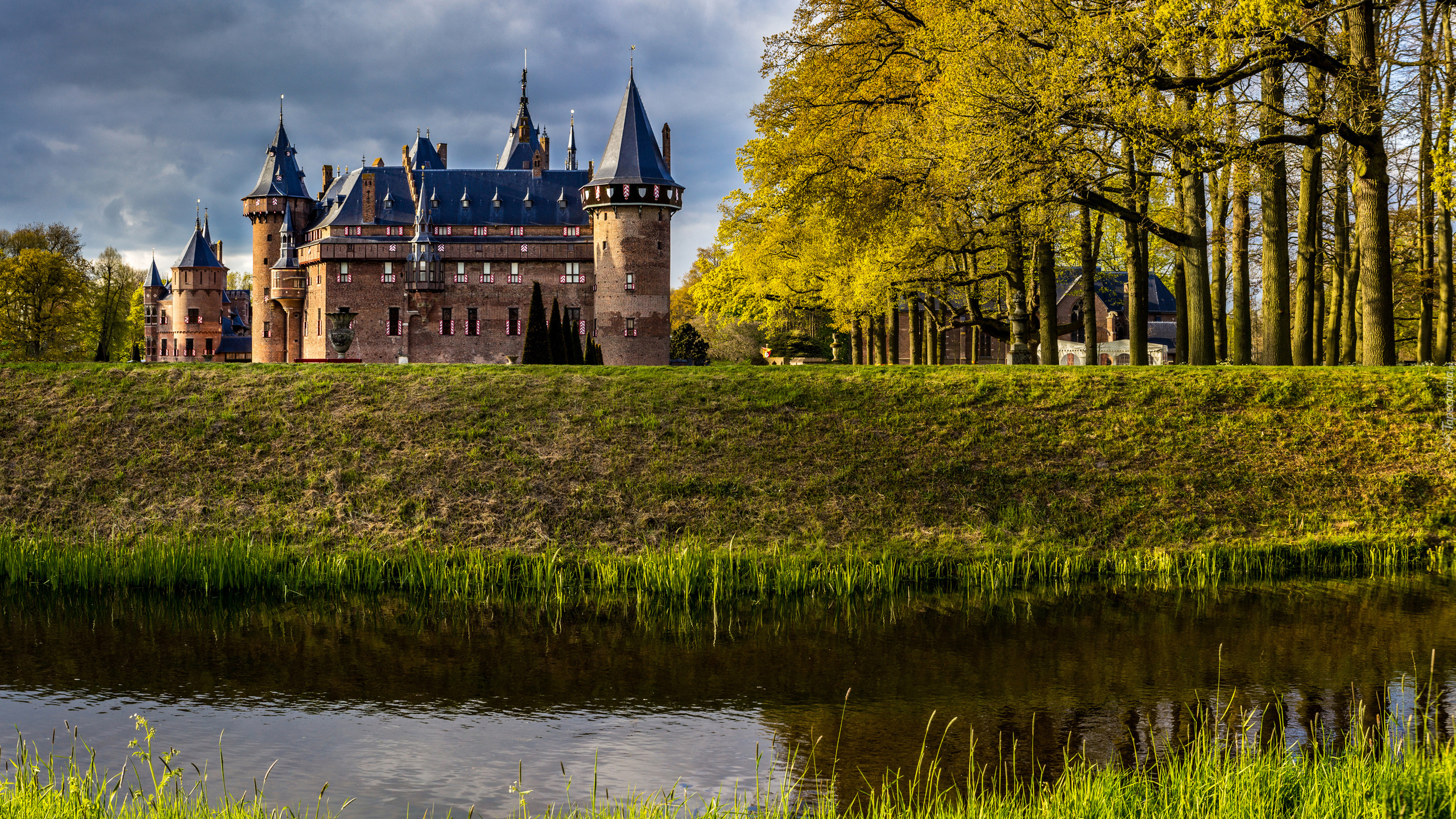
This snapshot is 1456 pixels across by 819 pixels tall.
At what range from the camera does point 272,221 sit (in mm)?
57688

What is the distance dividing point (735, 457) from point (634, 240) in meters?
33.2

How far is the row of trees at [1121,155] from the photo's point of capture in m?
14.1

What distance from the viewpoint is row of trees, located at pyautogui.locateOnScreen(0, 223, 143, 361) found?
47531mm

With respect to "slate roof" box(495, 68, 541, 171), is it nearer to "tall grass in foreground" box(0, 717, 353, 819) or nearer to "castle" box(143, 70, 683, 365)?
"castle" box(143, 70, 683, 365)

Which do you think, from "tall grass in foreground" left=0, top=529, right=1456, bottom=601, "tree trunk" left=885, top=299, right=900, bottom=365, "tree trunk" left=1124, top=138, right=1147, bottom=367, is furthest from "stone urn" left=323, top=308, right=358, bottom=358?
"tree trunk" left=1124, top=138, right=1147, bottom=367

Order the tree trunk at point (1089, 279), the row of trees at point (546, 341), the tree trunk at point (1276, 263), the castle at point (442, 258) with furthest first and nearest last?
the castle at point (442, 258) < the row of trees at point (546, 341) < the tree trunk at point (1089, 279) < the tree trunk at point (1276, 263)

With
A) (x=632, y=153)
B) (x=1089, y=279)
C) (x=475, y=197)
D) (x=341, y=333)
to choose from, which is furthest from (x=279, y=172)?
(x=1089, y=279)

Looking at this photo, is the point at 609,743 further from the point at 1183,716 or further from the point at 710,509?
the point at 710,509

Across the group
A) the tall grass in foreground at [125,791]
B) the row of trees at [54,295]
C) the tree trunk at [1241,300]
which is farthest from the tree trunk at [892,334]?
the row of trees at [54,295]

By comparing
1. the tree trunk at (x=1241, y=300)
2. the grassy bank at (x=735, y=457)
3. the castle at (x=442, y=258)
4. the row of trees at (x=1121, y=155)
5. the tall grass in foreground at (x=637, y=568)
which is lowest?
the tall grass in foreground at (x=637, y=568)

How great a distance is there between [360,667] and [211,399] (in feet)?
28.5

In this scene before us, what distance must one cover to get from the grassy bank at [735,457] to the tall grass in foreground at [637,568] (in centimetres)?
29

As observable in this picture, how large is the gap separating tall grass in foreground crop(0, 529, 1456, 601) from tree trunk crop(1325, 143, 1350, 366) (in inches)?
370

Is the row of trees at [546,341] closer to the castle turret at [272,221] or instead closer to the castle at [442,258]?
the castle at [442,258]
